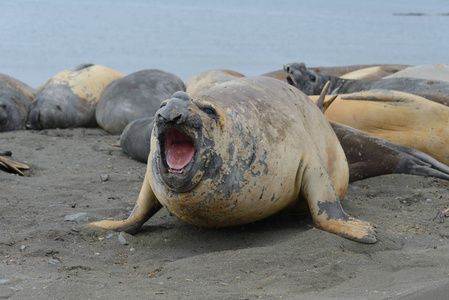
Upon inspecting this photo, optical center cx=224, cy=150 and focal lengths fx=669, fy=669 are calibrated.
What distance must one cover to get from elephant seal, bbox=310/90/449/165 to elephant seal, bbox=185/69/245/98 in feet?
9.96

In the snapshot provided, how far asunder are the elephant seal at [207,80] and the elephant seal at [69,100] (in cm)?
117

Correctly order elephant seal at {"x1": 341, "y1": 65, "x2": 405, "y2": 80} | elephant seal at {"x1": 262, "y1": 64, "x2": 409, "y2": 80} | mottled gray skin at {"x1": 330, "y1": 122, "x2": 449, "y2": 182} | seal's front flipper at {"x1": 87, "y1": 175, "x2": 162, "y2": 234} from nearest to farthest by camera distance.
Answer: seal's front flipper at {"x1": 87, "y1": 175, "x2": 162, "y2": 234} → mottled gray skin at {"x1": 330, "y1": 122, "x2": 449, "y2": 182} → elephant seal at {"x1": 341, "y1": 65, "x2": 405, "y2": 80} → elephant seal at {"x1": 262, "y1": 64, "x2": 409, "y2": 80}

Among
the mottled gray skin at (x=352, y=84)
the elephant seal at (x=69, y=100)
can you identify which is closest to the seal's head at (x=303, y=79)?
the mottled gray skin at (x=352, y=84)

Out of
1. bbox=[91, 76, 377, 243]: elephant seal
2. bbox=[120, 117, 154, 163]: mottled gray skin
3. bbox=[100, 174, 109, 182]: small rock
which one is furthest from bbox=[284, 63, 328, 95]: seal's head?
bbox=[91, 76, 377, 243]: elephant seal

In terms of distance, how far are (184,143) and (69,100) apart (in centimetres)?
598

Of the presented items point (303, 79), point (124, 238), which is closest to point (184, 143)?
point (124, 238)

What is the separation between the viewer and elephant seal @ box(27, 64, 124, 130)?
29.1 feet

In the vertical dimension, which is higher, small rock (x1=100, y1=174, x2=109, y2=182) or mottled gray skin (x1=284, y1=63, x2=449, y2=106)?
mottled gray skin (x1=284, y1=63, x2=449, y2=106)

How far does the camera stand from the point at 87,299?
2.81 meters

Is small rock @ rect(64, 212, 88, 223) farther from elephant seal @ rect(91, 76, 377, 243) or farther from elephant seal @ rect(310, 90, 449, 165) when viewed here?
elephant seal @ rect(310, 90, 449, 165)

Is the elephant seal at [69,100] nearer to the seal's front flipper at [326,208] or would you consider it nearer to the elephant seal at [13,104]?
the elephant seal at [13,104]

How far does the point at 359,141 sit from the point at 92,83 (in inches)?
190

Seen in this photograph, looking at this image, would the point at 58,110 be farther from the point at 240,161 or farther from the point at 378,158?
the point at 240,161

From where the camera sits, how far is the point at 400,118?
605cm
